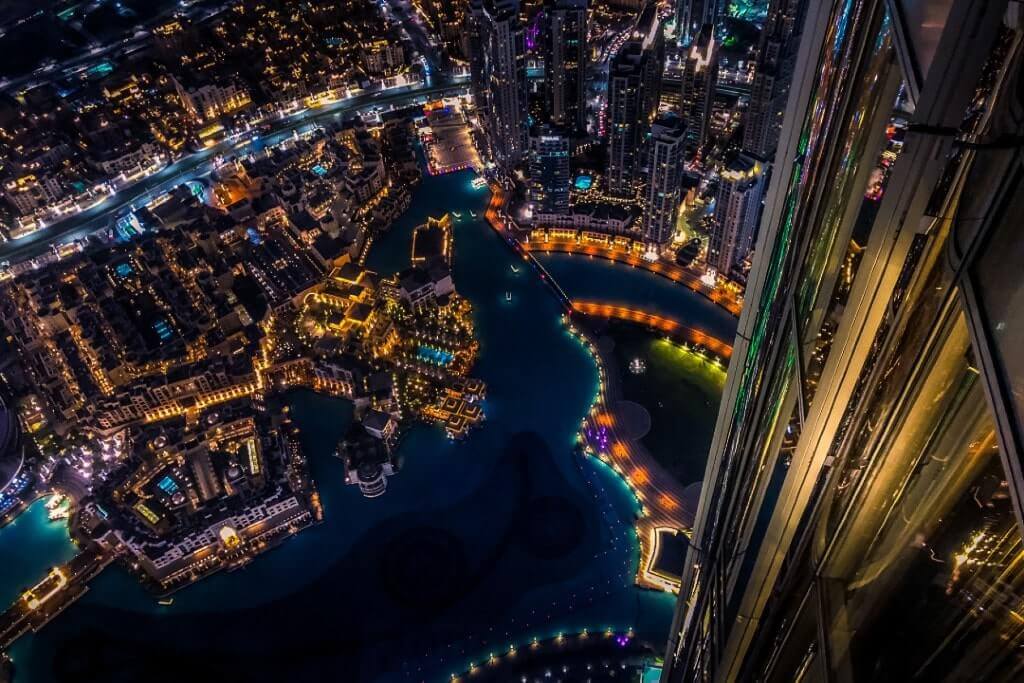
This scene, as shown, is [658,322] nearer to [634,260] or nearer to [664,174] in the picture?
[634,260]

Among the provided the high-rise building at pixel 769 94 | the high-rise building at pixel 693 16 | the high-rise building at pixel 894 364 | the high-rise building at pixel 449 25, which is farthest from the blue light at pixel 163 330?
the high-rise building at pixel 693 16

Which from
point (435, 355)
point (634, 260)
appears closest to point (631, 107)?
point (634, 260)

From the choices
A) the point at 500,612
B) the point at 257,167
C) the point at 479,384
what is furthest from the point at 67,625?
the point at 257,167

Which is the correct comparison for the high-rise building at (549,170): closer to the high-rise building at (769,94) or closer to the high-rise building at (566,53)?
the high-rise building at (566,53)

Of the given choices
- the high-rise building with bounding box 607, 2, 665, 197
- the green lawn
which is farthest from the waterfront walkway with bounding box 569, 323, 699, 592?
the high-rise building with bounding box 607, 2, 665, 197

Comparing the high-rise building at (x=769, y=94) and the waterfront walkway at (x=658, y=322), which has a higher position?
the high-rise building at (x=769, y=94)

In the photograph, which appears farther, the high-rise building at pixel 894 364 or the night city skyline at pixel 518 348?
the night city skyline at pixel 518 348

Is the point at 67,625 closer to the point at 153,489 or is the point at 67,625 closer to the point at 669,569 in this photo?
the point at 153,489
